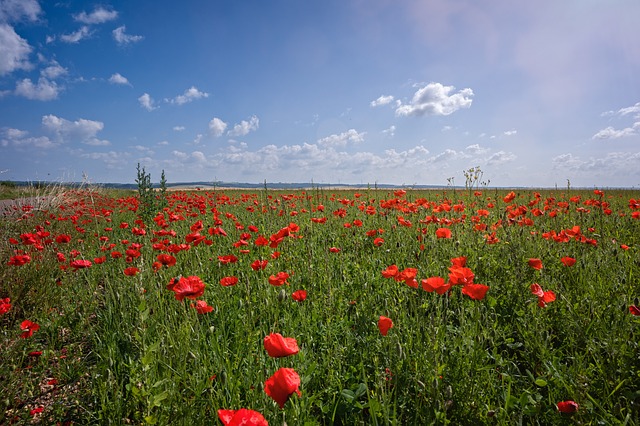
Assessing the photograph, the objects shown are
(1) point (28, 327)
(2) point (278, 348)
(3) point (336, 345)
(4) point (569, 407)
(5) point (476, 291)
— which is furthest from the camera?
(1) point (28, 327)

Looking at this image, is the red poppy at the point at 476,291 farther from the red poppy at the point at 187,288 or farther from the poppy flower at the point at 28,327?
the poppy flower at the point at 28,327

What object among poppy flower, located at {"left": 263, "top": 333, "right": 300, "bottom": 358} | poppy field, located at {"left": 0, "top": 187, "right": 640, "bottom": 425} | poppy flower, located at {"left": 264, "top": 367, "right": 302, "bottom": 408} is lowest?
poppy field, located at {"left": 0, "top": 187, "right": 640, "bottom": 425}

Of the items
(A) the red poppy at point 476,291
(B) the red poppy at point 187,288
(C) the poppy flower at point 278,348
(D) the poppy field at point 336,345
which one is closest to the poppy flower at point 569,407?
(D) the poppy field at point 336,345

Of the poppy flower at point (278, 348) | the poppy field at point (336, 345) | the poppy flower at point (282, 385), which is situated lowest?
the poppy field at point (336, 345)

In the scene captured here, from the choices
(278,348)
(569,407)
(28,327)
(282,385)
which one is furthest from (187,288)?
(569,407)

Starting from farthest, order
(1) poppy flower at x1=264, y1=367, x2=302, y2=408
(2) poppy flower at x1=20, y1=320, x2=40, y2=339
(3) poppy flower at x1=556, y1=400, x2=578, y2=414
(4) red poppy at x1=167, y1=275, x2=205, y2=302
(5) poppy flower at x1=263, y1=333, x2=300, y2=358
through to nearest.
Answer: (2) poppy flower at x1=20, y1=320, x2=40, y2=339 < (4) red poppy at x1=167, y1=275, x2=205, y2=302 < (3) poppy flower at x1=556, y1=400, x2=578, y2=414 < (5) poppy flower at x1=263, y1=333, x2=300, y2=358 < (1) poppy flower at x1=264, y1=367, x2=302, y2=408

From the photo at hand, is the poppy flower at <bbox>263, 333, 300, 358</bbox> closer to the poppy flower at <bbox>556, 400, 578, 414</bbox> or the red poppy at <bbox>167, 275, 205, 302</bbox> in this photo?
the red poppy at <bbox>167, 275, 205, 302</bbox>

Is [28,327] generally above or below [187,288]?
below

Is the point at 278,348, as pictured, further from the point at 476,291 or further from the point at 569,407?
the point at 569,407

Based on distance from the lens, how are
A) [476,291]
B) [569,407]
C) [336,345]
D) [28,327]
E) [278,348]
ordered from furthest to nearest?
[28,327] < [336,345] < [476,291] < [569,407] < [278,348]

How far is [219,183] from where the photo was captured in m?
6.96

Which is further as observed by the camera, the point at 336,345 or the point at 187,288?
the point at 336,345

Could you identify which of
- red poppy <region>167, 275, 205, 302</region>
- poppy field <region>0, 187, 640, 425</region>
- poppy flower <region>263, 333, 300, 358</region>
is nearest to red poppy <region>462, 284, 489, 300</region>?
poppy field <region>0, 187, 640, 425</region>

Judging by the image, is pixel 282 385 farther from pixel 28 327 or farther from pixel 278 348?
pixel 28 327
